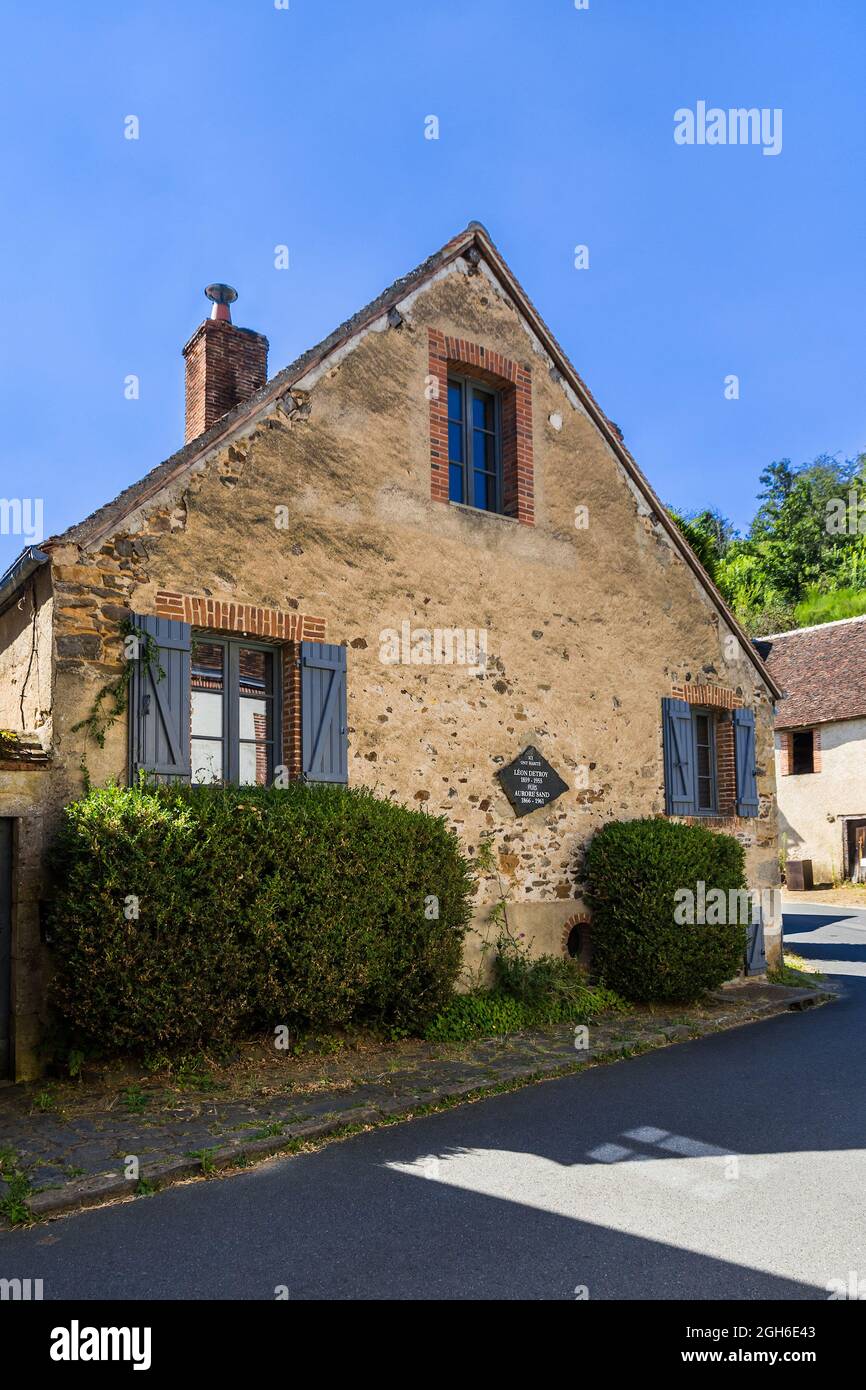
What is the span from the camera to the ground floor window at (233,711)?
7.65 meters

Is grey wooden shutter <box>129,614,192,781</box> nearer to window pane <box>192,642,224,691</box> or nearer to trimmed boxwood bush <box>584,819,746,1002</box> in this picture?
window pane <box>192,642,224,691</box>

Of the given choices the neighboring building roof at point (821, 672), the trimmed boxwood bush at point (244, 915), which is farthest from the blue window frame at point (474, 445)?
the neighboring building roof at point (821, 672)

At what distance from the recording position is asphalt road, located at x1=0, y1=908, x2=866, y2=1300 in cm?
378

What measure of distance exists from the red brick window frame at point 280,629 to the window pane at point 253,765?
16 cm

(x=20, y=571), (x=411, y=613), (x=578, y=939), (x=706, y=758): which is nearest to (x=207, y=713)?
(x=20, y=571)

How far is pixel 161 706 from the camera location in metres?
7.18

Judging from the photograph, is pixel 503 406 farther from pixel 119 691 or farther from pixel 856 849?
pixel 856 849

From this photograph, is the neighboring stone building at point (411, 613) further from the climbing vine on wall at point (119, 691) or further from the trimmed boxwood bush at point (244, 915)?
the trimmed boxwood bush at point (244, 915)

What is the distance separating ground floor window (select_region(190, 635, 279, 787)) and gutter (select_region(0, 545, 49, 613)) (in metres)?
1.30

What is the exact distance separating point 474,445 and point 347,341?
1902mm

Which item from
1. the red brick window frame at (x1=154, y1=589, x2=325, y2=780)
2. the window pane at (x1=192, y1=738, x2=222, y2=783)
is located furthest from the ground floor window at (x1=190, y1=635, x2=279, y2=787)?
the red brick window frame at (x1=154, y1=589, x2=325, y2=780)

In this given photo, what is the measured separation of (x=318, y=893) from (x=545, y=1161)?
2.58 metres

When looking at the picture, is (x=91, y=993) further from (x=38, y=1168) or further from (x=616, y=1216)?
(x=616, y=1216)

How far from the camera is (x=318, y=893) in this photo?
713 centimetres
